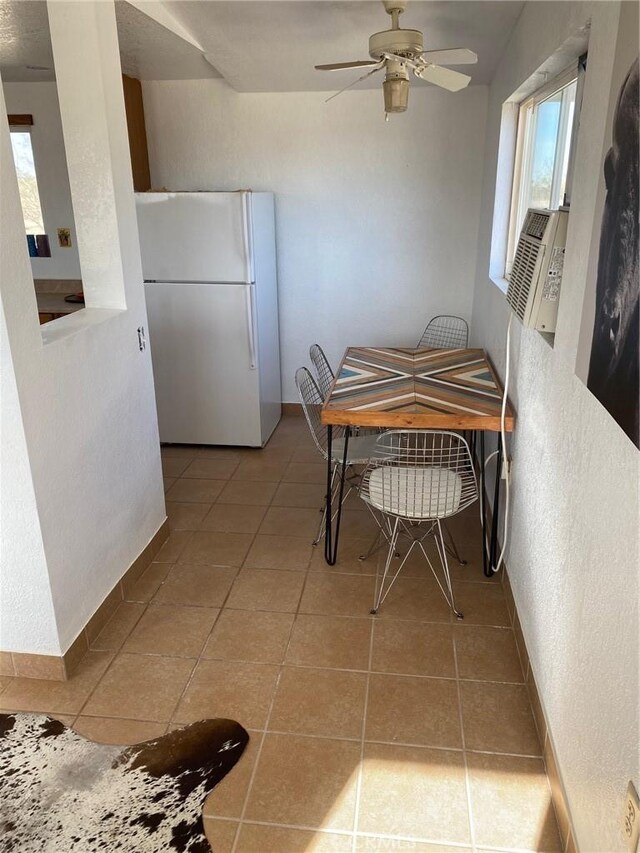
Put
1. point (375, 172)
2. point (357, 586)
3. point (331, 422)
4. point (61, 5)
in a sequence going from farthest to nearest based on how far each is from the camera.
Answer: point (375, 172) < point (357, 586) < point (331, 422) < point (61, 5)

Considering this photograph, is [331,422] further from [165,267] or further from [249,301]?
[165,267]

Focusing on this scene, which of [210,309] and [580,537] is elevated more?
[210,309]

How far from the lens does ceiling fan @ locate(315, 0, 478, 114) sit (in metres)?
2.25

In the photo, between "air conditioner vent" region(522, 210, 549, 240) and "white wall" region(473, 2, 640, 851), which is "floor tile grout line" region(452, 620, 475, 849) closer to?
"white wall" region(473, 2, 640, 851)

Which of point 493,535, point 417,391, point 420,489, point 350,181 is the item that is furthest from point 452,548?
point 350,181

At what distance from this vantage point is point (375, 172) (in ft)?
14.4

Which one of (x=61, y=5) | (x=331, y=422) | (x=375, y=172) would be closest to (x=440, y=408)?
(x=331, y=422)

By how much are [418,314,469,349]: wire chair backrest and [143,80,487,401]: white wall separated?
0.09m

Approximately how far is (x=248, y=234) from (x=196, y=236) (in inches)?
13.2

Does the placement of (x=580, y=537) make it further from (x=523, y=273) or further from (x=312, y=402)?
(x=312, y=402)

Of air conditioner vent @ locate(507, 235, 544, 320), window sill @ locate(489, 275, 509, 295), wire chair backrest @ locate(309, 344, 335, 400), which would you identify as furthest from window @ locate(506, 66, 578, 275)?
wire chair backrest @ locate(309, 344, 335, 400)

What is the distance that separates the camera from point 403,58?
2322 millimetres

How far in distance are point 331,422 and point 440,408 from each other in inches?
17.9

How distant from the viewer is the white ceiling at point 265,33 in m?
2.59
